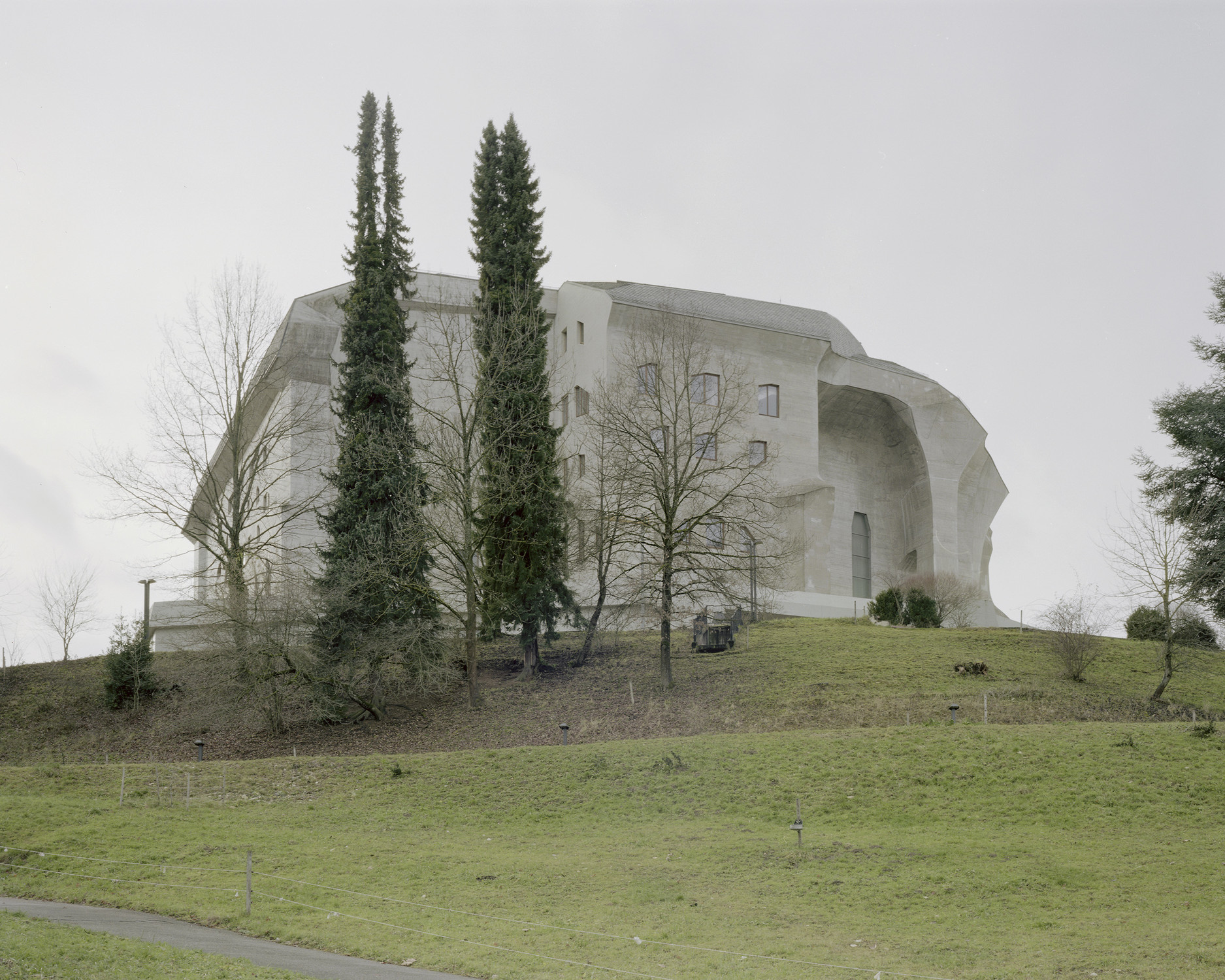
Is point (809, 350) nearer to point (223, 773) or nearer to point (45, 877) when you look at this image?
point (223, 773)


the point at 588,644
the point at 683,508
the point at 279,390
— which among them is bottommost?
the point at 588,644

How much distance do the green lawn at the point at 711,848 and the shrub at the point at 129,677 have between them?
9394 millimetres

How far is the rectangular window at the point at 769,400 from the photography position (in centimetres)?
4781

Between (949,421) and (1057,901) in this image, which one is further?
(949,421)

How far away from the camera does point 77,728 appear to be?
99.5ft

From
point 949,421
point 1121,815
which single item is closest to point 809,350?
point 949,421

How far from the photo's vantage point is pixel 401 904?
555 inches

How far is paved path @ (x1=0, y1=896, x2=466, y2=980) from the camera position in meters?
11.4

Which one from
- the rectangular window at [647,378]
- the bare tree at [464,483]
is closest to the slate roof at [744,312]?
the rectangular window at [647,378]

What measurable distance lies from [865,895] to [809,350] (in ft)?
120

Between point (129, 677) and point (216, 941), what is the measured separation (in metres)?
21.9

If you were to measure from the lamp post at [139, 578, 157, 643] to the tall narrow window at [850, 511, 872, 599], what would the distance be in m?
32.8

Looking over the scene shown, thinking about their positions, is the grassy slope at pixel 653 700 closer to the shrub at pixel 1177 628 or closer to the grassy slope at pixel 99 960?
the shrub at pixel 1177 628

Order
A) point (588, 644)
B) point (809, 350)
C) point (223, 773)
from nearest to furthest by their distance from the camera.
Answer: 1. point (223, 773)
2. point (588, 644)
3. point (809, 350)
